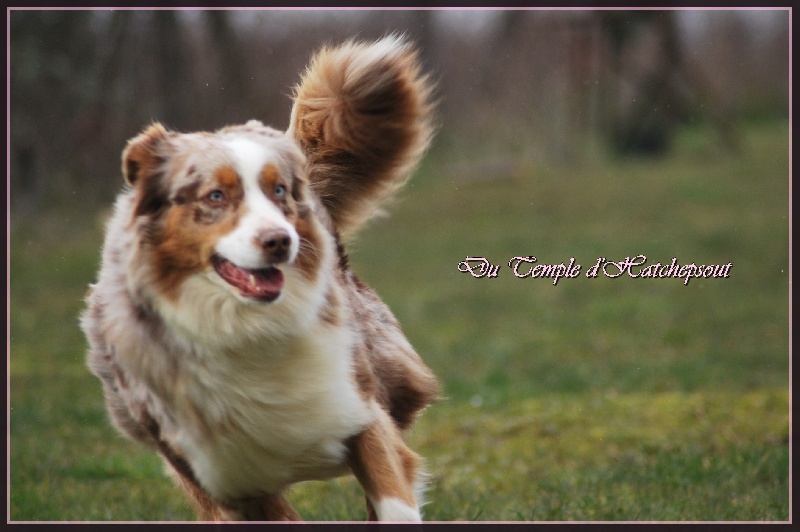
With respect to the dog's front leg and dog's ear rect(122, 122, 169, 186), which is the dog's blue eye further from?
the dog's front leg

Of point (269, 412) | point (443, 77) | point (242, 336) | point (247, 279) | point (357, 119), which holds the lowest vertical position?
point (443, 77)

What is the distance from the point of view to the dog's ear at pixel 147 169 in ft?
11.8

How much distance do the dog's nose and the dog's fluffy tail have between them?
1.13 meters

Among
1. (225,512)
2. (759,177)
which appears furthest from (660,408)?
(759,177)

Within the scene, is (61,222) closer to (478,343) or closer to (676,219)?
(478,343)

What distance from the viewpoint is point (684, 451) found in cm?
638

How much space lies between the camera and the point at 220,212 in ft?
11.3

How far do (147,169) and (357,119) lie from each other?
1.20 meters

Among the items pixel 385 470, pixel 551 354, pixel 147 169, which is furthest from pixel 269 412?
pixel 551 354

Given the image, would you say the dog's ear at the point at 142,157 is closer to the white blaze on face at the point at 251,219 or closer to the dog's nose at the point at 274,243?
the white blaze on face at the point at 251,219

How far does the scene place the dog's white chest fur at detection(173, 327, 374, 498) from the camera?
3.69 meters

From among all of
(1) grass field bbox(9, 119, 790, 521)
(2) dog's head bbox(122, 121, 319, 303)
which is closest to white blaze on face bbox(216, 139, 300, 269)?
(2) dog's head bbox(122, 121, 319, 303)

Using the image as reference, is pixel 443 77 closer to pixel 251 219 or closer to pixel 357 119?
pixel 357 119

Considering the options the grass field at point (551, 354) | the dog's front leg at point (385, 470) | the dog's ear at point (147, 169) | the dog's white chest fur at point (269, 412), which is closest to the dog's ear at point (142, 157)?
the dog's ear at point (147, 169)
